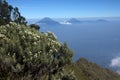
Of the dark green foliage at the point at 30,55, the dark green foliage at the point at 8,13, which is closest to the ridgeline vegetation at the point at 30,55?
the dark green foliage at the point at 30,55

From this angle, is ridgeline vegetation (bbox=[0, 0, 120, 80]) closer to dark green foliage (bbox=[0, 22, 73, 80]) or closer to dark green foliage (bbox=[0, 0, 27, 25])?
dark green foliage (bbox=[0, 22, 73, 80])

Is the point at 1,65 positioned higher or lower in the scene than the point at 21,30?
lower

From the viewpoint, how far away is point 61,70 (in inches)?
942

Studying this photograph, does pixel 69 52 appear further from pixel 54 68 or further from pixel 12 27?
pixel 12 27

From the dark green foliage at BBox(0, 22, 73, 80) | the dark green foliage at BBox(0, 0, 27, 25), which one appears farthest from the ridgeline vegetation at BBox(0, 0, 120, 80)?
the dark green foliage at BBox(0, 0, 27, 25)

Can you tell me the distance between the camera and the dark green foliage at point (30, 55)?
20562 millimetres

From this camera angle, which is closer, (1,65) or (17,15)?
(1,65)

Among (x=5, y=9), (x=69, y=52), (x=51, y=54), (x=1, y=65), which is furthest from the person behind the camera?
(x=5, y=9)

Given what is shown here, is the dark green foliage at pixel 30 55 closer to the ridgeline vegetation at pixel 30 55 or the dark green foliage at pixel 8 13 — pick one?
the ridgeline vegetation at pixel 30 55

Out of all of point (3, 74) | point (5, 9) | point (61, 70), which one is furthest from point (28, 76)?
point (5, 9)

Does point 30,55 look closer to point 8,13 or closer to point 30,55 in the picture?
point 30,55

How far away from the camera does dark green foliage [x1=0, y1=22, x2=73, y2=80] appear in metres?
20.6

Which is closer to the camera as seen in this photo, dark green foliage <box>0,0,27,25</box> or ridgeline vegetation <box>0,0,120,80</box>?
ridgeline vegetation <box>0,0,120,80</box>

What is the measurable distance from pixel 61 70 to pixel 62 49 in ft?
6.02
